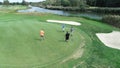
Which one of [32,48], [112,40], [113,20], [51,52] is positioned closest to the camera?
[51,52]

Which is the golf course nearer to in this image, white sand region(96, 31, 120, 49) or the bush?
white sand region(96, 31, 120, 49)

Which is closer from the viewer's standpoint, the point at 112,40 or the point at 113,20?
the point at 112,40

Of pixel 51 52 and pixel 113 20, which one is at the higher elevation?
pixel 51 52

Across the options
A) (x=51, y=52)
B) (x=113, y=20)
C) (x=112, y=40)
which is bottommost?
(x=112, y=40)

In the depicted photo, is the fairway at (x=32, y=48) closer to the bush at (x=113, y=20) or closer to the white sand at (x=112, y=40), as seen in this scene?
the white sand at (x=112, y=40)

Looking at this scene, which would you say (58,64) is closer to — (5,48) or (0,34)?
(5,48)

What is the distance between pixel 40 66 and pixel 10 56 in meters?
3.03

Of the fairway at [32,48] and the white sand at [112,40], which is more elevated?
the fairway at [32,48]

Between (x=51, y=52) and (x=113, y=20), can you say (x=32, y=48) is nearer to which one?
(x=51, y=52)

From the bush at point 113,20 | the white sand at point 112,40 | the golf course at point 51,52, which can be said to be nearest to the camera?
the golf course at point 51,52

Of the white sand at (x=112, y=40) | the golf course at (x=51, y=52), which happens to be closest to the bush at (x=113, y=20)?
the white sand at (x=112, y=40)

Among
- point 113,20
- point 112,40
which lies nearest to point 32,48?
point 112,40

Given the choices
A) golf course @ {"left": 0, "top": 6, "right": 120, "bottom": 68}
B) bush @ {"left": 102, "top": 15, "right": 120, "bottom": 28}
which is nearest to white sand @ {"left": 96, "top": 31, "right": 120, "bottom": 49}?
golf course @ {"left": 0, "top": 6, "right": 120, "bottom": 68}

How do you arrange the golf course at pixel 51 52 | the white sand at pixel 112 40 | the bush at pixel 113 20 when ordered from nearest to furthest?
the golf course at pixel 51 52
the white sand at pixel 112 40
the bush at pixel 113 20
